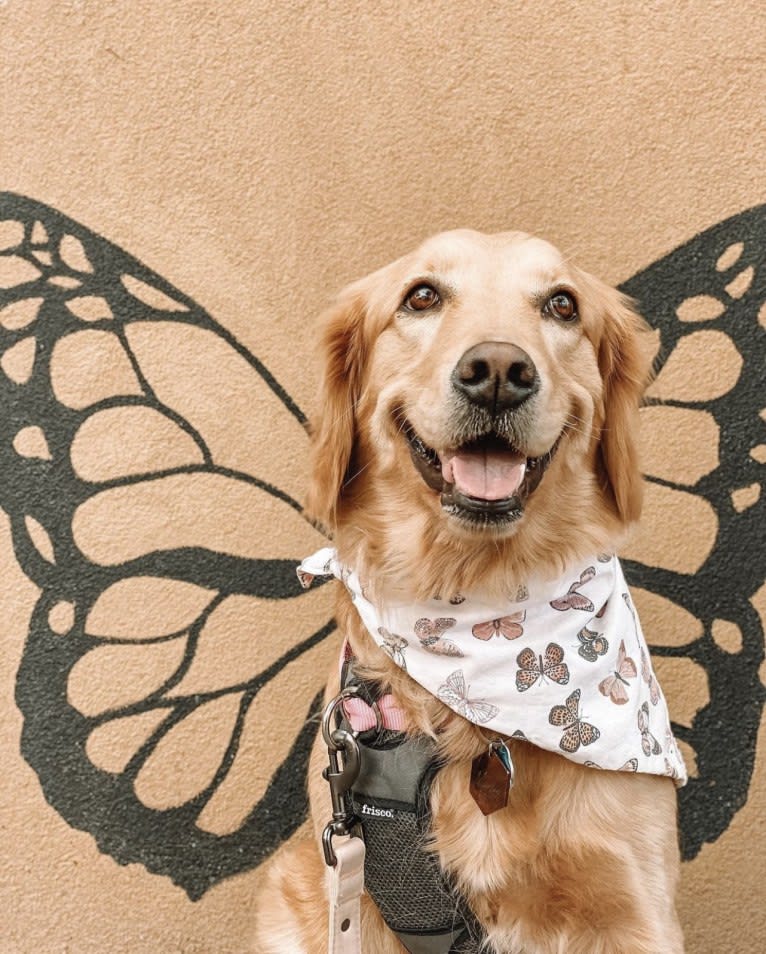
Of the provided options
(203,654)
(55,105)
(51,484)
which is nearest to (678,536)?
(203,654)

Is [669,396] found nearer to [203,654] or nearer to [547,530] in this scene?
[547,530]

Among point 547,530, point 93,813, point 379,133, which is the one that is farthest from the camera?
point 379,133

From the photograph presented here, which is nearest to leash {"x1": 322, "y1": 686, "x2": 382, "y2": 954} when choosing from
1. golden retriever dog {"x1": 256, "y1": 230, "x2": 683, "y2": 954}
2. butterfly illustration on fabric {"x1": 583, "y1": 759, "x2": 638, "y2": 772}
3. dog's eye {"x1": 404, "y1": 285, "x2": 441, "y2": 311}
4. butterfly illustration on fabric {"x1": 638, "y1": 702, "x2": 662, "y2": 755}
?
golden retriever dog {"x1": 256, "y1": 230, "x2": 683, "y2": 954}

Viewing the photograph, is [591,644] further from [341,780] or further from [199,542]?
[199,542]

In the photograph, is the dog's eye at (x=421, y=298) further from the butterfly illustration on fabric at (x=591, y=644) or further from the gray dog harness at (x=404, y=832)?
the gray dog harness at (x=404, y=832)

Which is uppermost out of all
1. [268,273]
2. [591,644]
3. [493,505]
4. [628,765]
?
[268,273]

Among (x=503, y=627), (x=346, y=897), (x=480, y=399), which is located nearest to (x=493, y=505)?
(x=480, y=399)
